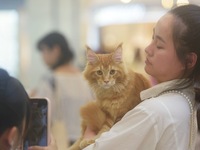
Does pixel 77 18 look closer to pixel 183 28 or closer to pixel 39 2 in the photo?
pixel 39 2

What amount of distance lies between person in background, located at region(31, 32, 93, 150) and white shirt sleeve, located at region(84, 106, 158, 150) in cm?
71

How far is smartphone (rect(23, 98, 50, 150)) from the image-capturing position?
1.10 meters

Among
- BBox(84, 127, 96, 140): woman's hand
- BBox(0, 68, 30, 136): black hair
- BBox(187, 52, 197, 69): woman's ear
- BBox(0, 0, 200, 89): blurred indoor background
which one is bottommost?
BBox(0, 0, 200, 89): blurred indoor background

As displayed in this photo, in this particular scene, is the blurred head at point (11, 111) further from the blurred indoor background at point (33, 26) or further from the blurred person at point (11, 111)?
the blurred indoor background at point (33, 26)

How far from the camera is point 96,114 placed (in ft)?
3.53

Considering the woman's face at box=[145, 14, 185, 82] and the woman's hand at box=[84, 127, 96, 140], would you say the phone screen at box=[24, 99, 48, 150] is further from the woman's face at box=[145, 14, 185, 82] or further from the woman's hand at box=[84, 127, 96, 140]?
the woman's face at box=[145, 14, 185, 82]

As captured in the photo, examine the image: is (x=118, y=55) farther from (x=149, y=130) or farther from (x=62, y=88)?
(x=62, y=88)

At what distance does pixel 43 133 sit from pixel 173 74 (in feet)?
1.20

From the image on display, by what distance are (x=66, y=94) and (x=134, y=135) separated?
3.70 feet

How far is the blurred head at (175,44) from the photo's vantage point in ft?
3.39

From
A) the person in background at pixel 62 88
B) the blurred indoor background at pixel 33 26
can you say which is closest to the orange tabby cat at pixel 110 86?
the person in background at pixel 62 88

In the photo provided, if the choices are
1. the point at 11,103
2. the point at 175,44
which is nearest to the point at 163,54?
the point at 175,44

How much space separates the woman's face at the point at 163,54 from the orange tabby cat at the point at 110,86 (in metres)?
0.05

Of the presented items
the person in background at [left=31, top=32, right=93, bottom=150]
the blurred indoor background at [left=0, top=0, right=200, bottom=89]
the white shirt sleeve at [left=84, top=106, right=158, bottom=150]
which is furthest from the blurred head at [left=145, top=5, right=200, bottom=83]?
the blurred indoor background at [left=0, top=0, right=200, bottom=89]
